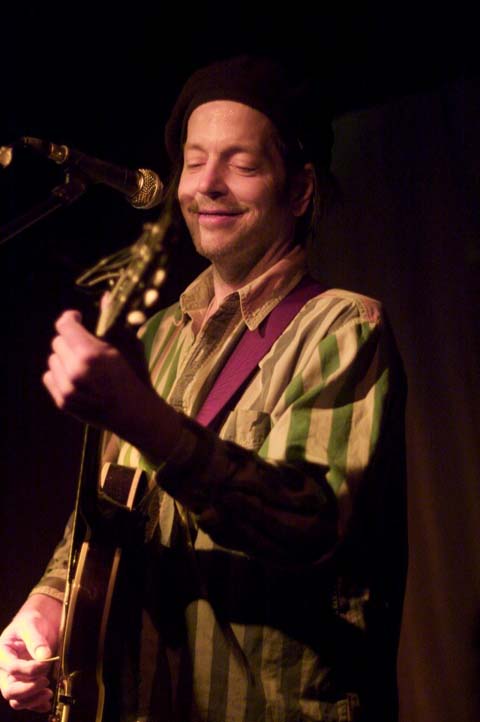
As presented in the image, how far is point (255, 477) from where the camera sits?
3.42 ft

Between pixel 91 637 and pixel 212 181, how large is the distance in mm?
1080

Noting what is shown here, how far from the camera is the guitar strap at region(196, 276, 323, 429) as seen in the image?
1.44 metres

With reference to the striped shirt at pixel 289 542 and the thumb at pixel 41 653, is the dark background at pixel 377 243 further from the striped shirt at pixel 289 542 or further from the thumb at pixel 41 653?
the striped shirt at pixel 289 542

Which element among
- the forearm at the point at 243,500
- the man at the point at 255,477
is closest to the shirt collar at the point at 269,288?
the man at the point at 255,477

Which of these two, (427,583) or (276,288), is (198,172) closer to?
(276,288)

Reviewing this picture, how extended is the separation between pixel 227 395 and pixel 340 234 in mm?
1977

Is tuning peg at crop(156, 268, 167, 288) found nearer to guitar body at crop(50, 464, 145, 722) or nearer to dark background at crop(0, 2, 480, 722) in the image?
guitar body at crop(50, 464, 145, 722)

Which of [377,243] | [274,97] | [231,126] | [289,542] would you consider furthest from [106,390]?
[377,243]

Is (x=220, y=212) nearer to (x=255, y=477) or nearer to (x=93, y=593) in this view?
(x=255, y=477)

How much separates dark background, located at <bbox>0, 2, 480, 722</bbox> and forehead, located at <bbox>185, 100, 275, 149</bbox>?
37.2 inches

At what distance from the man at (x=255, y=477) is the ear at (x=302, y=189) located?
0.25 feet

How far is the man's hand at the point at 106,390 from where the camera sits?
892 mm

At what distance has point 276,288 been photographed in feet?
5.29

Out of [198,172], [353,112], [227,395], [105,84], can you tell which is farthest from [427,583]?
[105,84]
